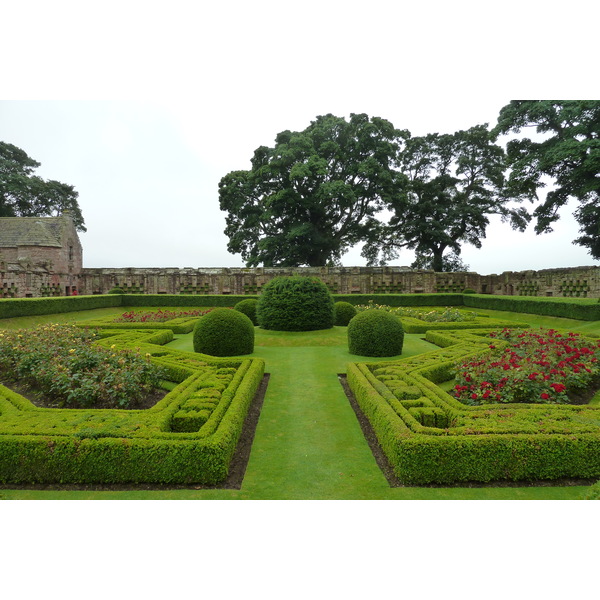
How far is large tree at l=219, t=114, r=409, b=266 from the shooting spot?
26.5 metres

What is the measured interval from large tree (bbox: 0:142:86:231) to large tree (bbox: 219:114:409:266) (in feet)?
47.9

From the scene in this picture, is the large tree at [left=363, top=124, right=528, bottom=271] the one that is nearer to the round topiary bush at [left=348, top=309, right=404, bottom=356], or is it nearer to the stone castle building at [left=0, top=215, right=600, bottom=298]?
the stone castle building at [left=0, top=215, right=600, bottom=298]

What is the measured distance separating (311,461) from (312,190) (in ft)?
80.9

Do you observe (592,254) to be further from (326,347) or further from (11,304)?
(11,304)

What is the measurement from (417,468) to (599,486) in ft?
5.61

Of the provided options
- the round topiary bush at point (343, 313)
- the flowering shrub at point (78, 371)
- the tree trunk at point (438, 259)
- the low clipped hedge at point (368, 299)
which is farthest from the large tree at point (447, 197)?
the flowering shrub at point (78, 371)

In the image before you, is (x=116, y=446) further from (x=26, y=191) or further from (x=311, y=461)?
(x=26, y=191)

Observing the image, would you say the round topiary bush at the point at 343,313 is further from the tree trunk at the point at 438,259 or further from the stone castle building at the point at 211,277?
the tree trunk at the point at 438,259

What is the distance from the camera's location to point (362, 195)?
28719 mm

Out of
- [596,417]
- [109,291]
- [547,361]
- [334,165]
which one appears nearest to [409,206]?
[334,165]

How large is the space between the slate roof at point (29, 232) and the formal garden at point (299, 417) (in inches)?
738

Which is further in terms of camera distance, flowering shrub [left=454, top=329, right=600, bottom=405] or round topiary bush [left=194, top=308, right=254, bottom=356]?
round topiary bush [left=194, top=308, right=254, bottom=356]

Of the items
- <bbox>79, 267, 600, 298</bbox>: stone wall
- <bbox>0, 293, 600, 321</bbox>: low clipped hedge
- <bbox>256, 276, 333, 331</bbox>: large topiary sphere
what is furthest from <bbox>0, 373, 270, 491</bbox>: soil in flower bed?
<bbox>79, 267, 600, 298</bbox>: stone wall

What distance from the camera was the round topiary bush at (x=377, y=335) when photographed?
920cm
